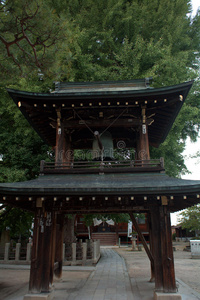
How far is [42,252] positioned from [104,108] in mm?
5773

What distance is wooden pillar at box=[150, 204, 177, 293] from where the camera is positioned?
688cm

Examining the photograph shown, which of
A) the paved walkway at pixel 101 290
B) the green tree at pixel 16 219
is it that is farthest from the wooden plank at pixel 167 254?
the green tree at pixel 16 219

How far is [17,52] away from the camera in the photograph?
9.57 m

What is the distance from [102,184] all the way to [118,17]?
732 inches

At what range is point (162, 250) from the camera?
7082 millimetres

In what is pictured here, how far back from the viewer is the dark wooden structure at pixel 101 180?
22.4ft

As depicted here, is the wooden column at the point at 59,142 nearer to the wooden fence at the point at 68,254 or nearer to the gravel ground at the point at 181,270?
the gravel ground at the point at 181,270

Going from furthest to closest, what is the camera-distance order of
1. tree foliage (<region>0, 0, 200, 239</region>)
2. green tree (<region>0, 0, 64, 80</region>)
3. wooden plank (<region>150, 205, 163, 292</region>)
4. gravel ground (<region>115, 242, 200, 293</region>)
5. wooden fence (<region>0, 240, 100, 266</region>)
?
wooden fence (<region>0, 240, 100, 266</region>)
gravel ground (<region>115, 242, 200, 293</region>)
tree foliage (<region>0, 0, 200, 239</region>)
green tree (<region>0, 0, 64, 80</region>)
wooden plank (<region>150, 205, 163, 292</region>)

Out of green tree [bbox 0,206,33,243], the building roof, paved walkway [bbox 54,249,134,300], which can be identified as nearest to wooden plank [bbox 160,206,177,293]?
the building roof

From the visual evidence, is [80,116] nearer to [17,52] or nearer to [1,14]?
[17,52]

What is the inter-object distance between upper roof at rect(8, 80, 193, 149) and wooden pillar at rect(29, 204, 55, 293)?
12.6 feet

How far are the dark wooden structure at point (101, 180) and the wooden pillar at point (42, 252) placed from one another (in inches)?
1.1

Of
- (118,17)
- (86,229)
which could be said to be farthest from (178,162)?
(86,229)

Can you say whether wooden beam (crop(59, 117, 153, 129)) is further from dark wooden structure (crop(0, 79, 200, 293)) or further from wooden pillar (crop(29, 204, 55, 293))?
wooden pillar (crop(29, 204, 55, 293))
